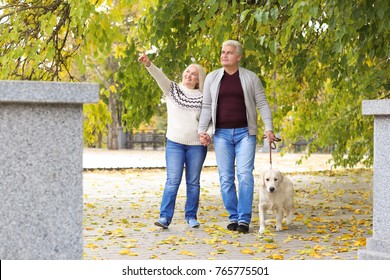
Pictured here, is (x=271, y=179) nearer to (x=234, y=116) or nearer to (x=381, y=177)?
(x=234, y=116)

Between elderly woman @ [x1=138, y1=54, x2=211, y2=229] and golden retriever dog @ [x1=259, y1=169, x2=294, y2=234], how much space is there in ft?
2.37

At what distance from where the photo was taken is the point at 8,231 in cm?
385

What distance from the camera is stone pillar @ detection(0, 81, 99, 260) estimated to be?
3.81 m

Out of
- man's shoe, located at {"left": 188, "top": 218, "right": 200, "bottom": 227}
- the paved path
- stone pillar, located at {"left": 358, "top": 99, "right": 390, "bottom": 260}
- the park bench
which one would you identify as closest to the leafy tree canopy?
stone pillar, located at {"left": 358, "top": 99, "right": 390, "bottom": 260}

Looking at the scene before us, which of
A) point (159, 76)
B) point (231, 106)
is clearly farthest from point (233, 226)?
point (159, 76)

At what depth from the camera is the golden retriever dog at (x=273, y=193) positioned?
8078 millimetres

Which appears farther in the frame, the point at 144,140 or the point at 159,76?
the point at 144,140

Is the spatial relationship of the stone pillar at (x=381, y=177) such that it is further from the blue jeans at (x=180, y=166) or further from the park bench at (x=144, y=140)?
the park bench at (x=144, y=140)

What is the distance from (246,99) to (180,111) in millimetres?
725

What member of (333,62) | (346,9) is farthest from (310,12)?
(333,62)

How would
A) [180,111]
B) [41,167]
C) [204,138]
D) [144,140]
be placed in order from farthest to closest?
1. [144,140]
2. [180,111]
3. [204,138]
4. [41,167]

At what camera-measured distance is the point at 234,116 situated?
782cm

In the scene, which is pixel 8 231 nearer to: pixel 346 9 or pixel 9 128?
pixel 9 128

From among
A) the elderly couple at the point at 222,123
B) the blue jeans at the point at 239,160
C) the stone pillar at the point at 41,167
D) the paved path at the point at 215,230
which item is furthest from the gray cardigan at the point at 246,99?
the stone pillar at the point at 41,167
